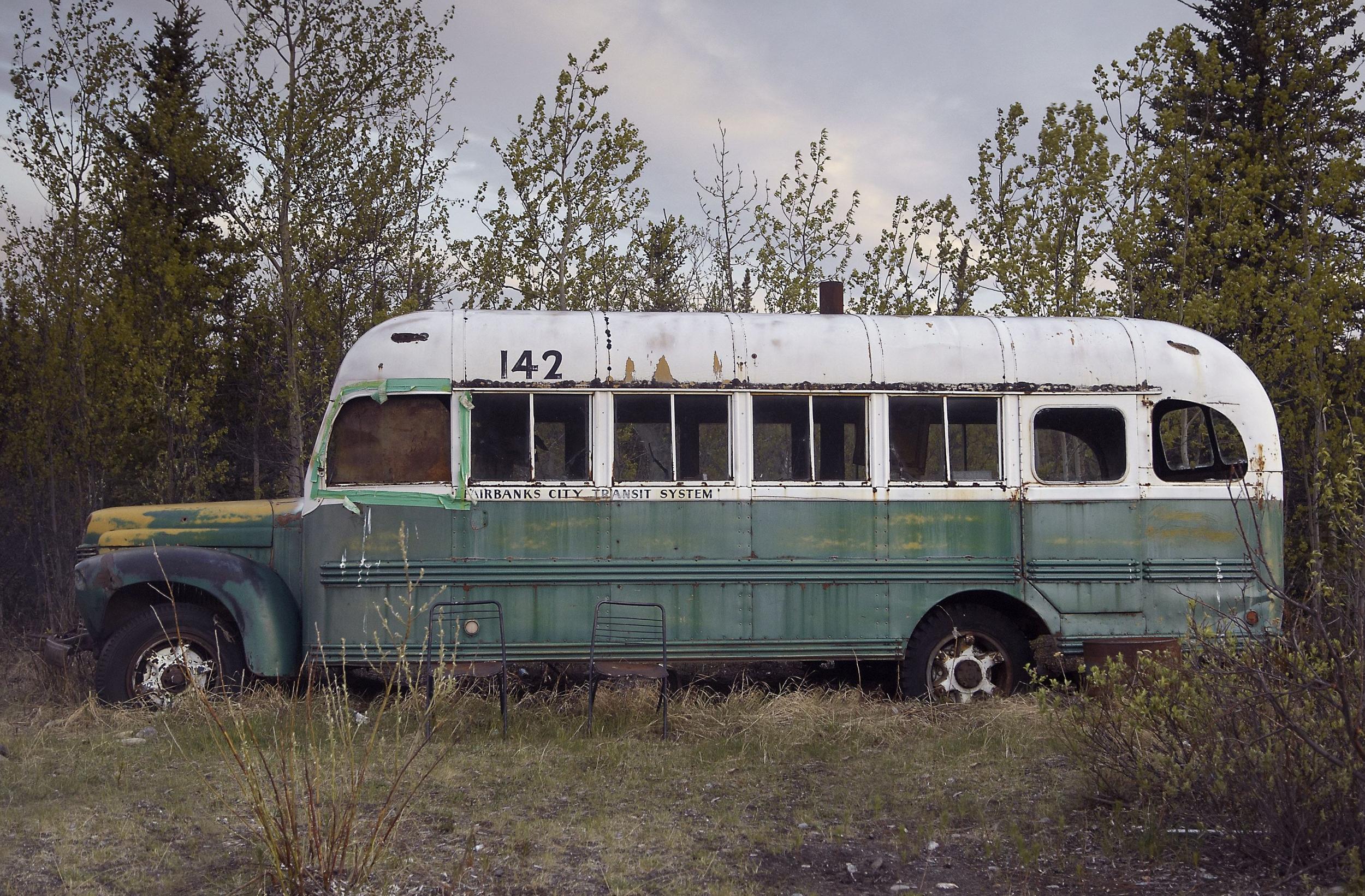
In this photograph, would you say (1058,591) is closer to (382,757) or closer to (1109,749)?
(1109,749)

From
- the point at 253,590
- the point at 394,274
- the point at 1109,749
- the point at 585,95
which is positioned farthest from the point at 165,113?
the point at 1109,749

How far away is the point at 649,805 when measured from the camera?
5.73 m

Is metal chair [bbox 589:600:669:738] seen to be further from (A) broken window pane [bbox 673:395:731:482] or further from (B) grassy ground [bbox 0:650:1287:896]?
(A) broken window pane [bbox 673:395:731:482]

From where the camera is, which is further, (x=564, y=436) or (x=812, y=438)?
(x=812, y=438)

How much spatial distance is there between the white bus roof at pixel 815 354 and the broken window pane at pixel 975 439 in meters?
0.14

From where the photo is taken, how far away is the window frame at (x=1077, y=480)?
788 centimetres

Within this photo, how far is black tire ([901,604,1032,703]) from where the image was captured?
7801 millimetres

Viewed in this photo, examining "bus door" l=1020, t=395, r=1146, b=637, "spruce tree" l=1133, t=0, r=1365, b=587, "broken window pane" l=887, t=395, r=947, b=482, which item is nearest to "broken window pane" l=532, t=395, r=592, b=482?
"broken window pane" l=887, t=395, r=947, b=482

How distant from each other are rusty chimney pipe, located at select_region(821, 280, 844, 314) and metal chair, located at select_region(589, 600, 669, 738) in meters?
2.84

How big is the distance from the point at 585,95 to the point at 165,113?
614cm

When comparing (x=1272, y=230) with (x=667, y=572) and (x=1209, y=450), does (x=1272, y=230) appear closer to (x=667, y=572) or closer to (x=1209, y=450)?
(x=1209, y=450)

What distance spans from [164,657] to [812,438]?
4893 mm

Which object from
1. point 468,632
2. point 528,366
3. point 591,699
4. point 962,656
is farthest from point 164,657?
point 962,656

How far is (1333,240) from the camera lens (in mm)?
14406
